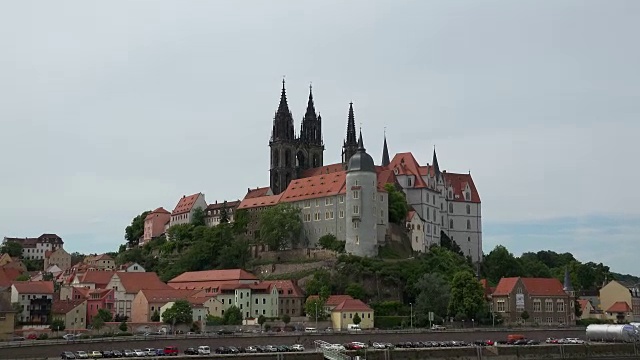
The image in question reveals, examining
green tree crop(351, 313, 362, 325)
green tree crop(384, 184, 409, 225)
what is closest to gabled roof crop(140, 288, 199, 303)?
green tree crop(351, 313, 362, 325)

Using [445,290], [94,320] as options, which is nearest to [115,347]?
[94,320]

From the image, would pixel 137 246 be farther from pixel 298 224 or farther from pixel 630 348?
pixel 630 348

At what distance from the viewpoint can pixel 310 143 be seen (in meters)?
158

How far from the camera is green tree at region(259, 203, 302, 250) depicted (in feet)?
414

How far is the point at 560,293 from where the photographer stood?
11625 centimetres

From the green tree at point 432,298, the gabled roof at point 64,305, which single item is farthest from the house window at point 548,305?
the gabled roof at point 64,305

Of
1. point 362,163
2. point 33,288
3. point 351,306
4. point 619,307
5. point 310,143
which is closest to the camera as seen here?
point 351,306

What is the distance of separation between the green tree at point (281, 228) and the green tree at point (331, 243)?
5052mm

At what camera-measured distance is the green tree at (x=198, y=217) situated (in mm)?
151625

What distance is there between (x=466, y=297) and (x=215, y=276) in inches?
1350

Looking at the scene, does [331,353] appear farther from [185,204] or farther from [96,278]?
[185,204]

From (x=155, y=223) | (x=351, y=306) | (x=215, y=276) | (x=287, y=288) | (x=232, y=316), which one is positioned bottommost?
(x=232, y=316)

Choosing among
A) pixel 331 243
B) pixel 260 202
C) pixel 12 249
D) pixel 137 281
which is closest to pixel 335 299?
pixel 331 243

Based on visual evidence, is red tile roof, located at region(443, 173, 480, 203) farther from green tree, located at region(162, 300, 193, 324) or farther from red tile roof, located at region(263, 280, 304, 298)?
green tree, located at region(162, 300, 193, 324)
